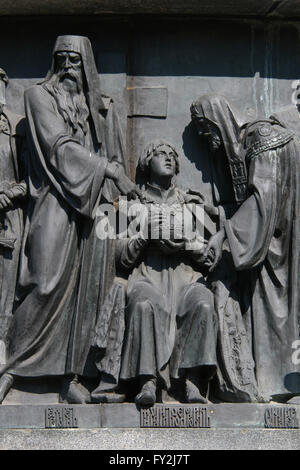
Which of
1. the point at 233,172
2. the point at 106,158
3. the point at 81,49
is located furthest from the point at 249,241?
the point at 81,49

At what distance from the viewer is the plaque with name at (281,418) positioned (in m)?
10.0

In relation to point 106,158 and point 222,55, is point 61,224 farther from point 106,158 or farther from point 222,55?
point 222,55

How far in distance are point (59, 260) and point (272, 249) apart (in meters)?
1.70

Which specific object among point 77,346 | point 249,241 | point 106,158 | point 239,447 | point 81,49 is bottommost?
point 239,447

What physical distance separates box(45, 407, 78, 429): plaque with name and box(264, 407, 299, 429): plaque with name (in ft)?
4.86

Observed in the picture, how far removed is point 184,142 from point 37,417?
101 inches

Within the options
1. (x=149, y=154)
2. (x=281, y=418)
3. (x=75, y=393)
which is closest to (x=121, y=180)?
(x=149, y=154)

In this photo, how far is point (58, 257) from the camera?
1022 cm

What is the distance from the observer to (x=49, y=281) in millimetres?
10164

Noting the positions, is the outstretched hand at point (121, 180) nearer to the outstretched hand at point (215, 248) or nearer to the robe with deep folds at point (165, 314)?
the robe with deep folds at point (165, 314)

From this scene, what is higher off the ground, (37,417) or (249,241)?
(249,241)

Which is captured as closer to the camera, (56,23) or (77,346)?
(77,346)

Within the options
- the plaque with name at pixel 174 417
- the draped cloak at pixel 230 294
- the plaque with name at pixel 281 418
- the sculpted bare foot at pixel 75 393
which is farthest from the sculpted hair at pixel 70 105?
the plaque with name at pixel 281 418

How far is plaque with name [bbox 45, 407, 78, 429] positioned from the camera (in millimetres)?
9961
